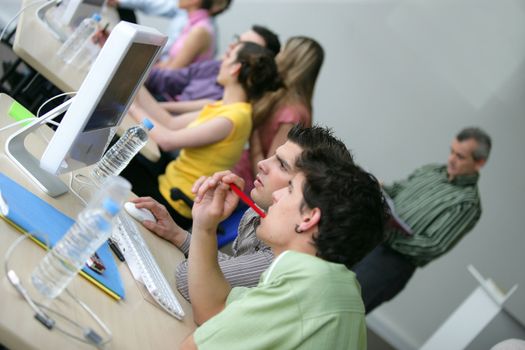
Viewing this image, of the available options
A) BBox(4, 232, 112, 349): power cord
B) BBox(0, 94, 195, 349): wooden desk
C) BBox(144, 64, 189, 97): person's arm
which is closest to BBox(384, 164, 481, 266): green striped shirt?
BBox(144, 64, 189, 97): person's arm

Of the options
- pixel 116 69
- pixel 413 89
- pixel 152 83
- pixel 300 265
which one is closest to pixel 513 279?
pixel 413 89

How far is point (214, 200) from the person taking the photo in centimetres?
128

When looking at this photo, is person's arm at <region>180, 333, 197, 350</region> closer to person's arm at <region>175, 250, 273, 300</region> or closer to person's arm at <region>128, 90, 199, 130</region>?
person's arm at <region>175, 250, 273, 300</region>

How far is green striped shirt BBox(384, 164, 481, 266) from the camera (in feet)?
8.96

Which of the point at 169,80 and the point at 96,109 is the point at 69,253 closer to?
the point at 96,109

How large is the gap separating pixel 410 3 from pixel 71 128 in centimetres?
273

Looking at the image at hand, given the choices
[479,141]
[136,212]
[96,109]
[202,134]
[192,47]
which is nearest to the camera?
[96,109]

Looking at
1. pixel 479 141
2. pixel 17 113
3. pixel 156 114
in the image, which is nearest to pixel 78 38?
pixel 156 114

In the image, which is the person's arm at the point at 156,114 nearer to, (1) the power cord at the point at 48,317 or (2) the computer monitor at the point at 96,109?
(2) the computer monitor at the point at 96,109

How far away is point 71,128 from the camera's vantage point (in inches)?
45.6

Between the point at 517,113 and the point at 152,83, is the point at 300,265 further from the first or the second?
the point at 517,113

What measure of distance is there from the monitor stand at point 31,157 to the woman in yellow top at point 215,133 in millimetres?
880

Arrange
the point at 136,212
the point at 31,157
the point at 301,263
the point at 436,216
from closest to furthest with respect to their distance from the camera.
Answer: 1. the point at 301,263
2. the point at 31,157
3. the point at 136,212
4. the point at 436,216

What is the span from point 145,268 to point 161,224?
0.35 metres
